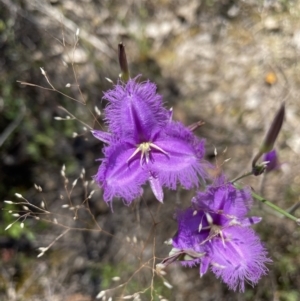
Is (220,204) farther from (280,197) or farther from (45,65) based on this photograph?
(45,65)

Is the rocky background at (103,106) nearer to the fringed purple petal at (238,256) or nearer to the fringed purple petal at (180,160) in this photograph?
the fringed purple petal at (238,256)

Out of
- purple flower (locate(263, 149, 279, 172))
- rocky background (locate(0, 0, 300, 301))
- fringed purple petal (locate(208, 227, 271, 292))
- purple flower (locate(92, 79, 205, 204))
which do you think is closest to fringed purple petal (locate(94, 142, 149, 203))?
purple flower (locate(92, 79, 205, 204))

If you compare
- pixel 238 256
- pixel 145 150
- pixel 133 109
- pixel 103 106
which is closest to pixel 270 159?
pixel 238 256

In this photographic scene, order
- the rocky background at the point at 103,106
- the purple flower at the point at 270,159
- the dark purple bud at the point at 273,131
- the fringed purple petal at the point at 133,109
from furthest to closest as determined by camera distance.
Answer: the rocky background at the point at 103,106
the purple flower at the point at 270,159
the fringed purple petal at the point at 133,109
the dark purple bud at the point at 273,131

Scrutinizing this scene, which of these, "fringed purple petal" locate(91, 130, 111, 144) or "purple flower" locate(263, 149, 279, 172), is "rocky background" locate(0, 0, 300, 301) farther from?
"fringed purple petal" locate(91, 130, 111, 144)

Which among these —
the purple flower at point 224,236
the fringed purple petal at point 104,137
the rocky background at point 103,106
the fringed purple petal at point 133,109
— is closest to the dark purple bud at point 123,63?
the fringed purple petal at point 133,109

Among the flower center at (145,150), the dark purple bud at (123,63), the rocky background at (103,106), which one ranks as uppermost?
the dark purple bud at (123,63)
